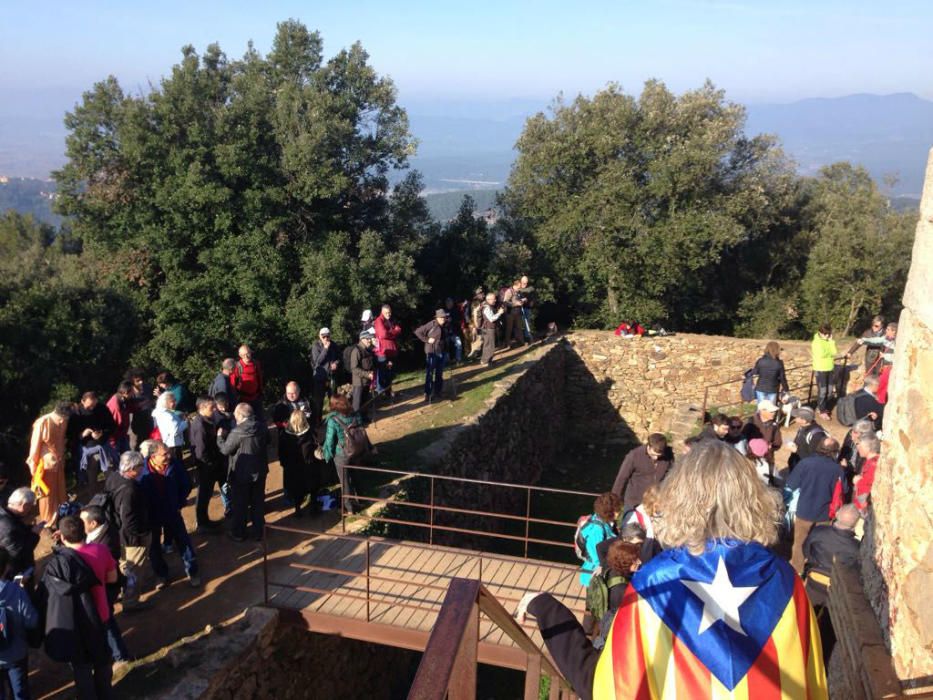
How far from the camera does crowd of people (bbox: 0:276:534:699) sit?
534 centimetres

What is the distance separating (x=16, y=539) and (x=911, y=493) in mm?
6502

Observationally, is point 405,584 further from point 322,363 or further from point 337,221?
point 337,221

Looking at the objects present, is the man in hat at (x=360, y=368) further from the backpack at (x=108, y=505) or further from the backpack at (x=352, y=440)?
the backpack at (x=108, y=505)

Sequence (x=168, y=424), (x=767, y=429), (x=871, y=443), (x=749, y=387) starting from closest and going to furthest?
1. (x=871, y=443)
2. (x=168, y=424)
3. (x=767, y=429)
4. (x=749, y=387)

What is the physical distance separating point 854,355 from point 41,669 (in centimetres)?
1655

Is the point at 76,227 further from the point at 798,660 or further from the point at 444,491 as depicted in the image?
the point at 798,660

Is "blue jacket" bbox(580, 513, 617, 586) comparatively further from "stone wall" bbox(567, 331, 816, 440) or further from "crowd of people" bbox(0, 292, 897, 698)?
"stone wall" bbox(567, 331, 816, 440)

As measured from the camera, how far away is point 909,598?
10.6ft

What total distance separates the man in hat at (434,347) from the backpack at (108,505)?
6.61 meters

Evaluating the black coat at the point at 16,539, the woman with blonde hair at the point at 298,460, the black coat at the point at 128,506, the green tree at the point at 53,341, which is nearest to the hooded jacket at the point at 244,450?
the woman with blonde hair at the point at 298,460

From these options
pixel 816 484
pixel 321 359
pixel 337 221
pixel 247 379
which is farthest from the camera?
pixel 337 221

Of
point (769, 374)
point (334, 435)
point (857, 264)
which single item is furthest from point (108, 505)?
point (857, 264)

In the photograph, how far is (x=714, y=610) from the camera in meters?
2.26

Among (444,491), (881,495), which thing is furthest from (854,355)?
(881,495)
